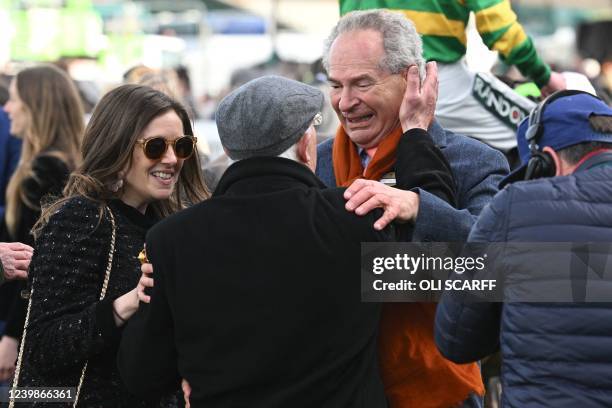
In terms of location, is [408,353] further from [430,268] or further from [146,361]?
[146,361]

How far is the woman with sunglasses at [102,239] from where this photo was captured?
3422 millimetres

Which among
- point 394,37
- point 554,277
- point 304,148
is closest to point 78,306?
point 304,148

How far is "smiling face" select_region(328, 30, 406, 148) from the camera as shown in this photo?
12.3 ft

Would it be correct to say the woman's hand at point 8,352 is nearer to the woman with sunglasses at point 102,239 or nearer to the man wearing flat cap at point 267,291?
the woman with sunglasses at point 102,239

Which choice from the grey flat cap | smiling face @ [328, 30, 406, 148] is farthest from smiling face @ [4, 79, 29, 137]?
the grey flat cap

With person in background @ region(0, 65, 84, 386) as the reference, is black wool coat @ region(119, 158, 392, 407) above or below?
above

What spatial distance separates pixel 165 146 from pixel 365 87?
0.73 metres

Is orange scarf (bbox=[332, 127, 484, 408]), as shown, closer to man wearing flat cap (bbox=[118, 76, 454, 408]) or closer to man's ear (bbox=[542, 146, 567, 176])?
man wearing flat cap (bbox=[118, 76, 454, 408])

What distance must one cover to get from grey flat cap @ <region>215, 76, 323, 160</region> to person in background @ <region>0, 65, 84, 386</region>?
2.42m

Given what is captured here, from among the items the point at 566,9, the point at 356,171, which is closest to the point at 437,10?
the point at 356,171

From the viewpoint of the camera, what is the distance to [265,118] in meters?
3.11

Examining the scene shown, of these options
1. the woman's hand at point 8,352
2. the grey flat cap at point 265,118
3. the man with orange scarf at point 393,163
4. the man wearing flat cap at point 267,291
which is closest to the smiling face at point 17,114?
the woman's hand at point 8,352

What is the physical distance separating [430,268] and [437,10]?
2.14 m

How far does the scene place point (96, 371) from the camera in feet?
11.5
